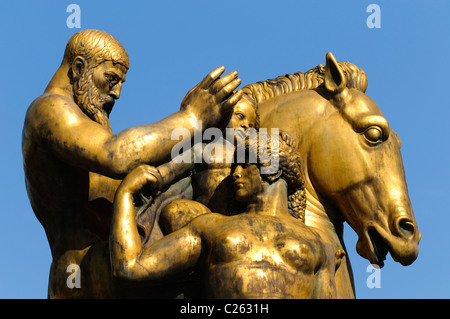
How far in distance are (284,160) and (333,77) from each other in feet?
4.04

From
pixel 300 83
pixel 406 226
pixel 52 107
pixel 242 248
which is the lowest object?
pixel 242 248

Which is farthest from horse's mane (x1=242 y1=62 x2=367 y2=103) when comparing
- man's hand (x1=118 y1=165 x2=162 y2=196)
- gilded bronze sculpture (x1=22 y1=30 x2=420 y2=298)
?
man's hand (x1=118 y1=165 x2=162 y2=196)

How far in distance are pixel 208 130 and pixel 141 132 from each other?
670 mm

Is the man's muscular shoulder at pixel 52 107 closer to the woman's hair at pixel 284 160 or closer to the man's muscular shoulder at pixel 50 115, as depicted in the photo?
the man's muscular shoulder at pixel 50 115

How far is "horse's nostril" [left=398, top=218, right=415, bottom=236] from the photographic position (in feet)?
27.6

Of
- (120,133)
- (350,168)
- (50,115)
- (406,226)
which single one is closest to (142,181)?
(120,133)

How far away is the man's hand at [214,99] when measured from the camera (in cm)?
833

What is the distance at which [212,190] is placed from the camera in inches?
330

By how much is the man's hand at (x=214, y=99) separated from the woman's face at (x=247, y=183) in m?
0.54

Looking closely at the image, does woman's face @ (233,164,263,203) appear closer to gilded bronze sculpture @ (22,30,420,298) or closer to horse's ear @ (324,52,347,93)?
gilded bronze sculpture @ (22,30,420,298)

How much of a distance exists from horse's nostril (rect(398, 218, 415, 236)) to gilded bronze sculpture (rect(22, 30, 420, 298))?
14 mm

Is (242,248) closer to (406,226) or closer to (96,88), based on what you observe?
(406,226)

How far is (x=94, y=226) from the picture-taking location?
8406 mm
